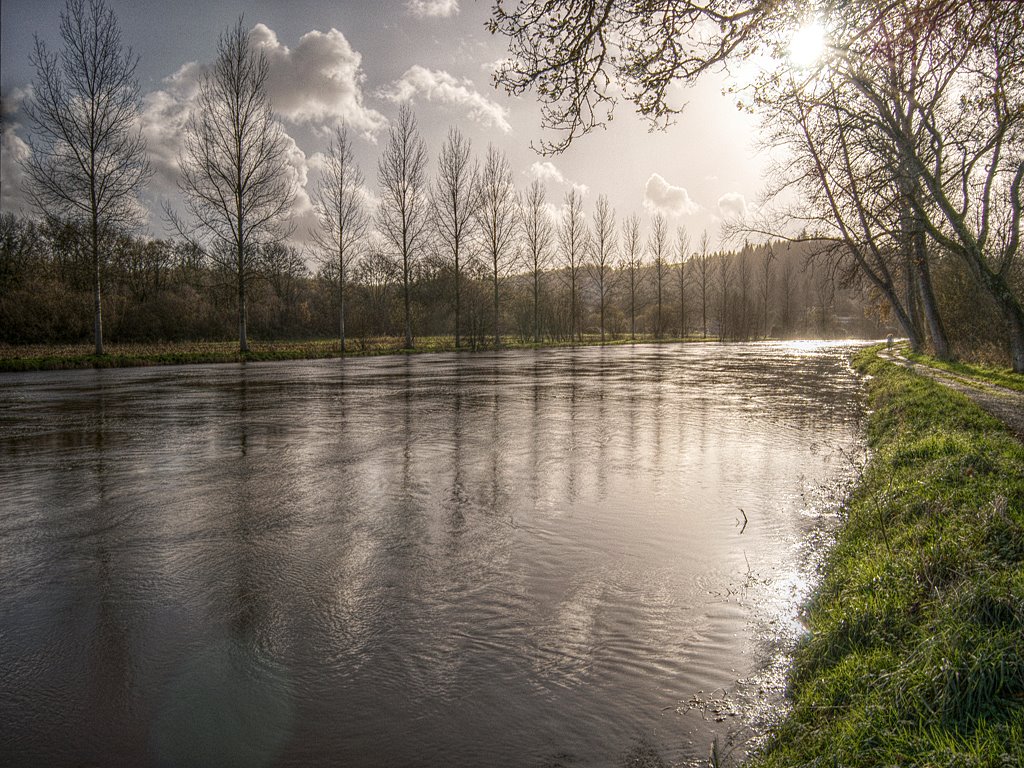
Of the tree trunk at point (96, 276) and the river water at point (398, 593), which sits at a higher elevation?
the tree trunk at point (96, 276)

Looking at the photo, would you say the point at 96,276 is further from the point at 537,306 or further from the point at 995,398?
the point at 537,306

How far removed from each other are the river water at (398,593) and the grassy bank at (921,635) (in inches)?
13.1

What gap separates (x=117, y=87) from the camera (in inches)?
1029

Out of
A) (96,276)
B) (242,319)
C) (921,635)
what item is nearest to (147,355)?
(96,276)

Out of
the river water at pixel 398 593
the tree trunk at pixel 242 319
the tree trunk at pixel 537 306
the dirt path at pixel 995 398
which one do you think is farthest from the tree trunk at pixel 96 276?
the tree trunk at pixel 537 306

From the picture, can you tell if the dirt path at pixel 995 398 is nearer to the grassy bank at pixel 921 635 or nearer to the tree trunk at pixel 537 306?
the grassy bank at pixel 921 635

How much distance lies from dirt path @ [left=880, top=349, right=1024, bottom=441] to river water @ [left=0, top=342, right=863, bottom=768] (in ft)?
7.13

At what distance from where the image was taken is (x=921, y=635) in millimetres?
3078

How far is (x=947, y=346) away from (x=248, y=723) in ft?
85.8

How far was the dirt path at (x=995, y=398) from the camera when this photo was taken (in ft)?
28.4

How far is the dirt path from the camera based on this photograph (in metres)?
8.66

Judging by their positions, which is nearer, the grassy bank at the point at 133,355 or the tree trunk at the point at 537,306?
the grassy bank at the point at 133,355

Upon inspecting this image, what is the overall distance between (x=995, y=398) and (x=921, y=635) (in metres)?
10.7

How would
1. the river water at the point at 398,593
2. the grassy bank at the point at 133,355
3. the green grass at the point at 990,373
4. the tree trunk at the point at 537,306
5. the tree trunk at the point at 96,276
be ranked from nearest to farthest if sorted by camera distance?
the river water at the point at 398,593
the green grass at the point at 990,373
the grassy bank at the point at 133,355
the tree trunk at the point at 96,276
the tree trunk at the point at 537,306
